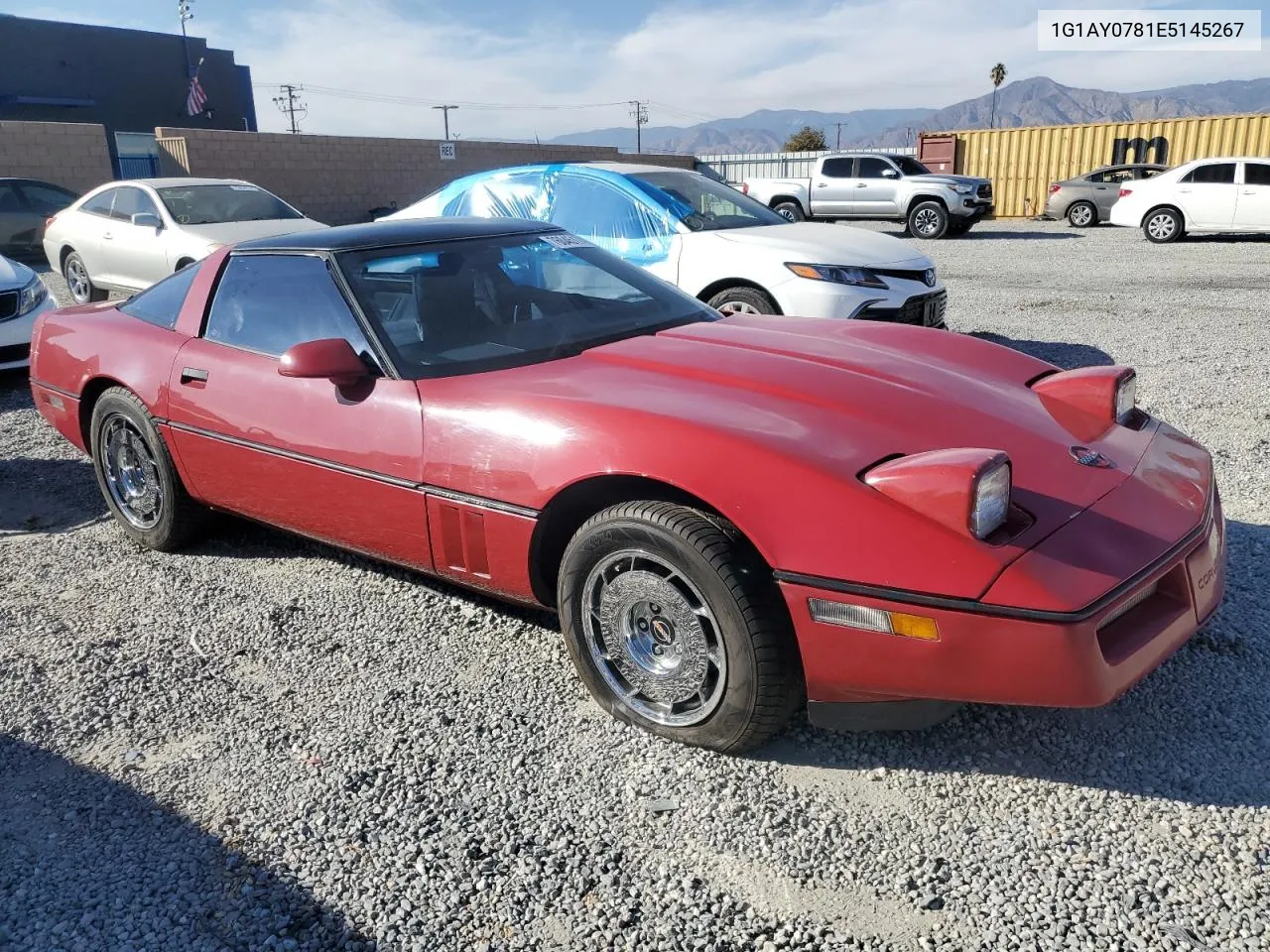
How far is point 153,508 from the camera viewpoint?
408cm

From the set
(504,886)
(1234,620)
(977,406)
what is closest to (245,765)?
(504,886)

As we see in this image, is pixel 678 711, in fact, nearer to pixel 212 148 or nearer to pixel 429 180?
pixel 212 148

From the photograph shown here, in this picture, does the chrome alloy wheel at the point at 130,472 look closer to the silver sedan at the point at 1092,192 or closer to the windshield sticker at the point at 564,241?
the windshield sticker at the point at 564,241

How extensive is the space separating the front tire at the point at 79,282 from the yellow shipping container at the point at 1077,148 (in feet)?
70.5

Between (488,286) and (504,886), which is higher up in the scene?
(488,286)

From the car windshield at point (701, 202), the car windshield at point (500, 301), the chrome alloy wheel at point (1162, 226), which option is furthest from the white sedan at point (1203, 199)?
the car windshield at point (500, 301)

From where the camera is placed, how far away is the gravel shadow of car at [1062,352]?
706 cm

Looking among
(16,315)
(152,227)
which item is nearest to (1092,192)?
(152,227)

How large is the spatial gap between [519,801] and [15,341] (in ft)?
21.2

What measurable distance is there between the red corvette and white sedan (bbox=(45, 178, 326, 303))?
5732 millimetres

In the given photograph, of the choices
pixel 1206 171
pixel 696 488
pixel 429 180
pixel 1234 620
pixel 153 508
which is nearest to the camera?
pixel 696 488

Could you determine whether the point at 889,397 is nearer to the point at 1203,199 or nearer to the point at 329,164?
the point at 1203,199

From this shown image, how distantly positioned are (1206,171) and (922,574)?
1664 cm

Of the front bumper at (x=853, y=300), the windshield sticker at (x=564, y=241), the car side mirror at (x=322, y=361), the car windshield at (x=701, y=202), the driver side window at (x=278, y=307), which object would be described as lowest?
the front bumper at (x=853, y=300)
